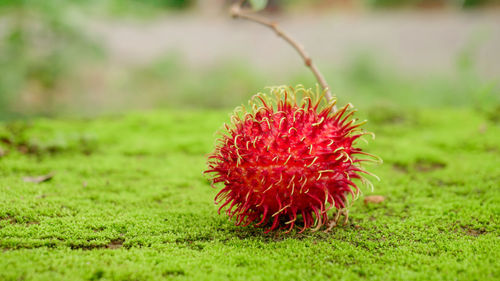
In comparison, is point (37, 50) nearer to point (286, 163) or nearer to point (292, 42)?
point (292, 42)

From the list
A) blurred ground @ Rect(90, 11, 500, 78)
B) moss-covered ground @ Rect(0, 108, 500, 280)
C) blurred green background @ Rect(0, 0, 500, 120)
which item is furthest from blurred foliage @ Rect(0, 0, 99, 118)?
moss-covered ground @ Rect(0, 108, 500, 280)

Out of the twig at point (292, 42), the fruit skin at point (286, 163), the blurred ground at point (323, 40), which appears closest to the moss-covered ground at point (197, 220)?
the fruit skin at point (286, 163)

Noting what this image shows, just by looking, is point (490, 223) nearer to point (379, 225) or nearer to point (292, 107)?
point (379, 225)

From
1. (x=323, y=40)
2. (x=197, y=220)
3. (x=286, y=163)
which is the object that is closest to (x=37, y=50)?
(x=197, y=220)

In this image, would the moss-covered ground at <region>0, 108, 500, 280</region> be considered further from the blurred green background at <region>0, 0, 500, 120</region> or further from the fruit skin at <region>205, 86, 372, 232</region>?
the blurred green background at <region>0, 0, 500, 120</region>

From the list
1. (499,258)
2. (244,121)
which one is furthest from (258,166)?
(499,258)
